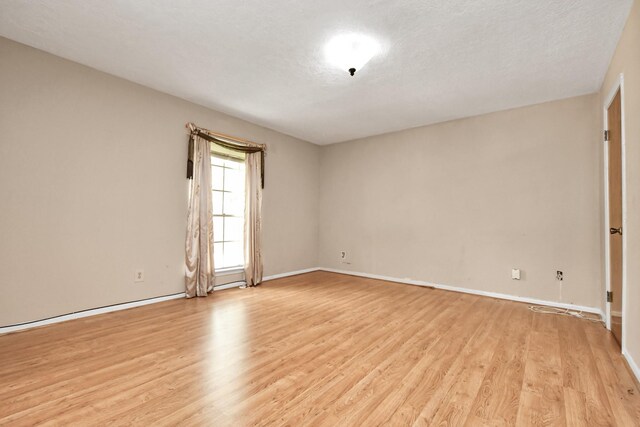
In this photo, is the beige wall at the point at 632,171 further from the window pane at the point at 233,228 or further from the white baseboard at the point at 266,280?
the window pane at the point at 233,228

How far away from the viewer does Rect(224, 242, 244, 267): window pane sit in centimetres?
482

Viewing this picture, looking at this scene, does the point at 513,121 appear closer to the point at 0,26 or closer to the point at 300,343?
the point at 300,343

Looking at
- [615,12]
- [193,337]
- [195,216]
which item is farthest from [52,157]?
[615,12]

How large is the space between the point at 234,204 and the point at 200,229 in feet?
2.74

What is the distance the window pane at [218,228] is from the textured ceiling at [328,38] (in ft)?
5.54

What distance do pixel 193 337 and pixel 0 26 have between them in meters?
3.14

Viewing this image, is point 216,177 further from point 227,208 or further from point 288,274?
point 288,274

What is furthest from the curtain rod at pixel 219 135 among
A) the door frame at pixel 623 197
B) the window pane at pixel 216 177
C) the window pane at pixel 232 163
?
the door frame at pixel 623 197

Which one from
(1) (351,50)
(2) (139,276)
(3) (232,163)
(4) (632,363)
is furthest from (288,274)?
(4) (632,363)

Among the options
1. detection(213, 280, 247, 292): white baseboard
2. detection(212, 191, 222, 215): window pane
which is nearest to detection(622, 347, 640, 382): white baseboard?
detection(213, 280, 247, 292): white baseboard

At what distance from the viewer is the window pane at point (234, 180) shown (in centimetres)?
483

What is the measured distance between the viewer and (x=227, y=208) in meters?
4.82

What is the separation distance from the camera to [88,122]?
10.7 feet

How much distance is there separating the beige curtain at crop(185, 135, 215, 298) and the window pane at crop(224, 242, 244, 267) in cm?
49
